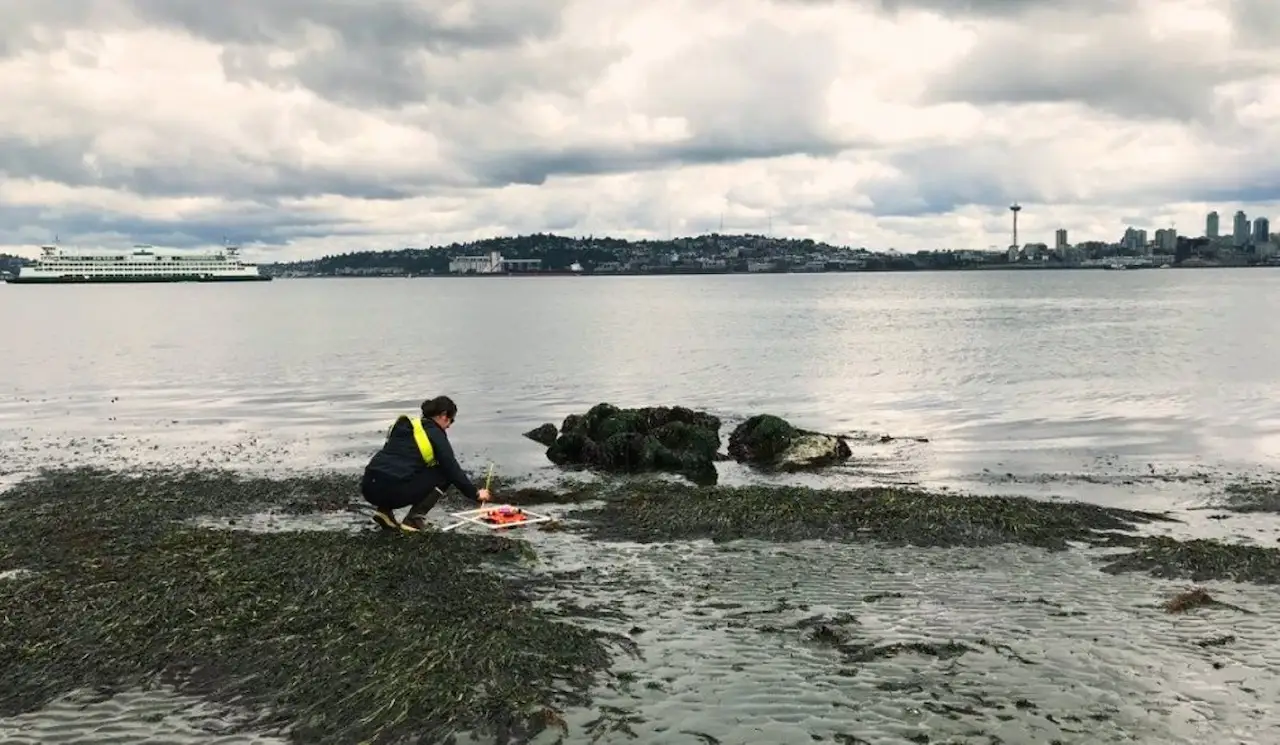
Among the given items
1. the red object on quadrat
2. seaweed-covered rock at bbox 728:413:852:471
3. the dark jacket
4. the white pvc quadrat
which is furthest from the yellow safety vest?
seaweed-covered rock at bbox 728:413:852:471

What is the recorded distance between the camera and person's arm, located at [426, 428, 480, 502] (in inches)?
547

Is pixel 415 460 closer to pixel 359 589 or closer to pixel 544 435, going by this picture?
pixel 359 589

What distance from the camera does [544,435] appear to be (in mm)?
25531

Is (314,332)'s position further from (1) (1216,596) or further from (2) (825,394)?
(1) (1216,596)

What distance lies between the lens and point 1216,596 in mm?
11586

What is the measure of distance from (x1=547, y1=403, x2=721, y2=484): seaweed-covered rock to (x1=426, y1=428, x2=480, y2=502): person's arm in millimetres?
7273

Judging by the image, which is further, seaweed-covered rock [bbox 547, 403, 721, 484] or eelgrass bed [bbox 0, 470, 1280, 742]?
seaweed-covered rock [bbox 547, 403, 721, 484]

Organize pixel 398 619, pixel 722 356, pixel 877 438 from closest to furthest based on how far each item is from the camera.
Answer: pixel 398 619
pixel 877 438
pixel 722 356

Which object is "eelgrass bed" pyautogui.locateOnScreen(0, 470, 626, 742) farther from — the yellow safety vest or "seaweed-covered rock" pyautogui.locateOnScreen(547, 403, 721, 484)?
"seaweed-covered rock" pyautogui.locateOnScreen(547, 403, 721, 484)

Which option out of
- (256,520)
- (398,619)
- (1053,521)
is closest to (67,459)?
(256,520)

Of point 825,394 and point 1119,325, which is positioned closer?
point 825,394

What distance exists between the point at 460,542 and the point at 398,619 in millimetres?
3162

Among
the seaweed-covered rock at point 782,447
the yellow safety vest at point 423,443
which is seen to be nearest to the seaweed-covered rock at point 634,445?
the seaweed-covered rock at point 782,447

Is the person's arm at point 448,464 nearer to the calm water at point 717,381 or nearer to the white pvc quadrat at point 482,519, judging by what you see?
the white pvc quadrat at point 482,519
